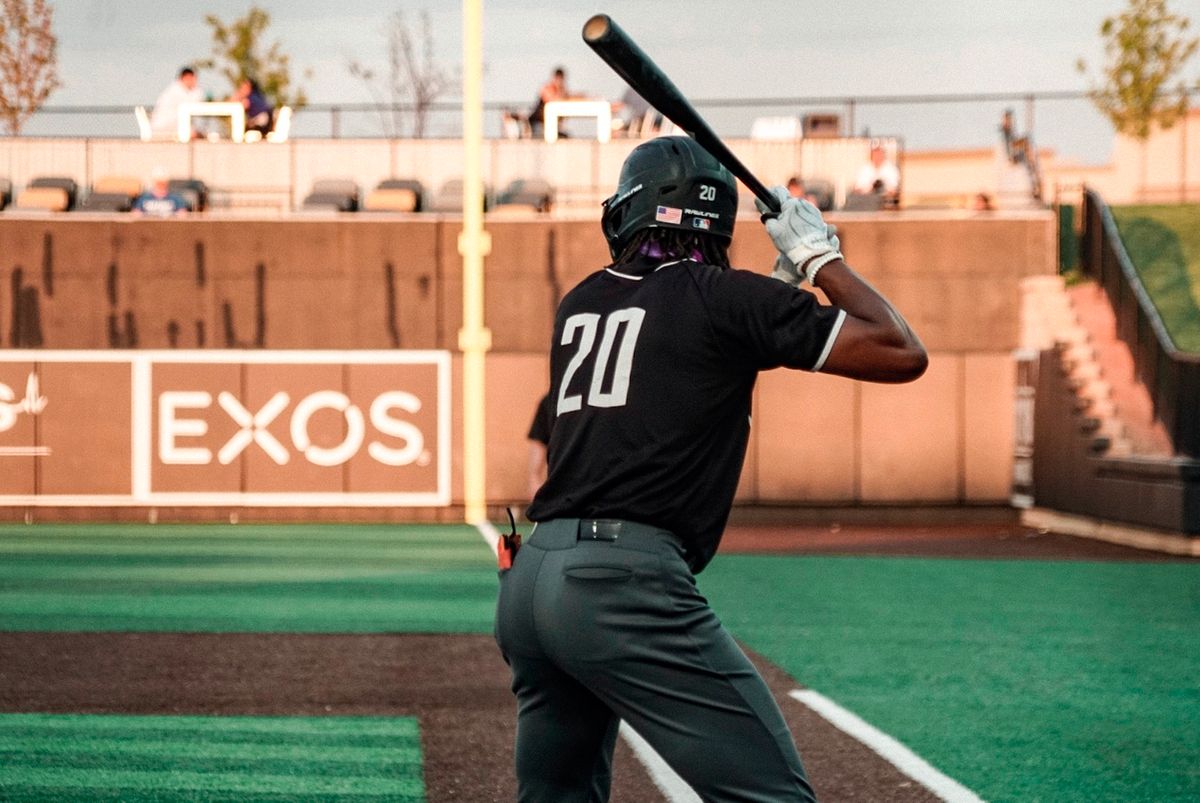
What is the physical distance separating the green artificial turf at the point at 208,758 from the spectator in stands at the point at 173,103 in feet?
72.2

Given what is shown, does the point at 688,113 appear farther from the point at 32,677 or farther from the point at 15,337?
the point at 15,337

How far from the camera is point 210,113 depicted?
92.6 feet

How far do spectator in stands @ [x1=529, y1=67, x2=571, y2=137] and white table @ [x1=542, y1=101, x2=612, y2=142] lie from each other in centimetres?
15

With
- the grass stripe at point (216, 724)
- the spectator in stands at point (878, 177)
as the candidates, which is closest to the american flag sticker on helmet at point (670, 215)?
the grass stripe at point (216, 724)

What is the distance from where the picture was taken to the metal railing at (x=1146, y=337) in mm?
19312

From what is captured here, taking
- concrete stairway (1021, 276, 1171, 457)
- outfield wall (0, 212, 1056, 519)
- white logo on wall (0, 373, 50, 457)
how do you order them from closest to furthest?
concrete stairway (1021, 276, 1171, 457)
white logo on wall (0, 373, 50, 457)
outfield wall (0, 212, 1056, 519)

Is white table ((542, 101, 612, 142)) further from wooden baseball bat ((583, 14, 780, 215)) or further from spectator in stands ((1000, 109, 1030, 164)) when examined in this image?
wooden baseball bat ((583, 14, 780, 215))

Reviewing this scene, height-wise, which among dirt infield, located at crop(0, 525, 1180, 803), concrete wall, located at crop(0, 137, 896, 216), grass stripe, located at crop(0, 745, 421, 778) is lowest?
dirt infield, located at crop(0, 525, 1180, 803)

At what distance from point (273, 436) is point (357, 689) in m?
15.5

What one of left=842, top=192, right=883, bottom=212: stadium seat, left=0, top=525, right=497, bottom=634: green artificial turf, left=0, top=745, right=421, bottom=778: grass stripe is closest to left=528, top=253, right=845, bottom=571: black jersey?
left=0, top=745, right=421, bottom=778: grass stripe

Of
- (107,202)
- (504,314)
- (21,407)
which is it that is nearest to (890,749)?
(504,314)

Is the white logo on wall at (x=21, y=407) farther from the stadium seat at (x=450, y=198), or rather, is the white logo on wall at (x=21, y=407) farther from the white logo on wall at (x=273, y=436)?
the stadium seat at (x=450, y=198)

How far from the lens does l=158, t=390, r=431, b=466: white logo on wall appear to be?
2405 centimetres

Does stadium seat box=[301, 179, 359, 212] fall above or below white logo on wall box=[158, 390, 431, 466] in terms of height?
above
